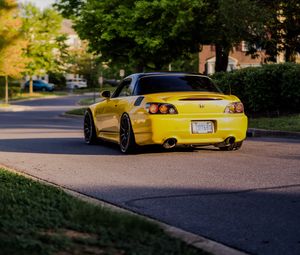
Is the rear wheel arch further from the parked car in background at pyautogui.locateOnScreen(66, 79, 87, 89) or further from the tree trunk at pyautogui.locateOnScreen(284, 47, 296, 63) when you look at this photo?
the parked car in background at pyautogui.locateOnScreen(66, 79, 87, 89)

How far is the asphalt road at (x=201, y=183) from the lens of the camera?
5543mm

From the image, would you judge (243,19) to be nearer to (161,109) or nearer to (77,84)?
(161,109)

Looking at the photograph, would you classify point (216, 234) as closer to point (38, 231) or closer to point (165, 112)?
point (38, 231)

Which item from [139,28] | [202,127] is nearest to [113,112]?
[202,127]

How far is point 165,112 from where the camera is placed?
1072cm

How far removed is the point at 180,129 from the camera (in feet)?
35.1

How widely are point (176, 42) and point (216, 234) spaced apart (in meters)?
27.3

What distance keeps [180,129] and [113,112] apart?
193 cm

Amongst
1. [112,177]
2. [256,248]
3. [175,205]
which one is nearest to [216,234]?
[256,248]

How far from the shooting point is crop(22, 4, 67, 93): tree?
76.4 meters

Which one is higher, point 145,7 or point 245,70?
point 145,7

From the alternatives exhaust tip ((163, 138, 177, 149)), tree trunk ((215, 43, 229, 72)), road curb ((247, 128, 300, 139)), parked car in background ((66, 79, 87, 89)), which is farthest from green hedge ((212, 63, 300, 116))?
parked car in background ((66, 79, 87, 89))

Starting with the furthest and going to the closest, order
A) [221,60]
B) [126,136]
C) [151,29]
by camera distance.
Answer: [221,60] → [151,29] → [126,136]

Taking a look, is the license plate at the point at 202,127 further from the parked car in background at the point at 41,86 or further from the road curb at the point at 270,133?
the parked car in background at the point at 41,86
